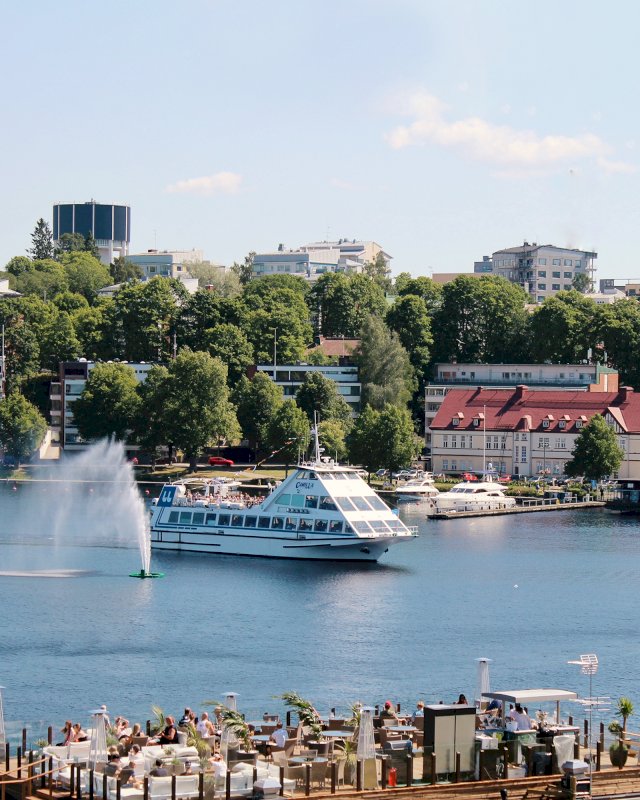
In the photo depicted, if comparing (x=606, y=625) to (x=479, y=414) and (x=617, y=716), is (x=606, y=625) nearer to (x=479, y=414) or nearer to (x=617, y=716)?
(x=617, y=716)

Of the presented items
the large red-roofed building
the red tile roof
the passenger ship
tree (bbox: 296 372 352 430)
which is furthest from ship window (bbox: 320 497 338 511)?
tree (bbox: 296 372 352 430)

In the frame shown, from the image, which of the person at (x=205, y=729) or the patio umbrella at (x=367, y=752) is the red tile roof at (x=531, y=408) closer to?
the person at (x=205, y=729)

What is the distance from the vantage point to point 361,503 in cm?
10688

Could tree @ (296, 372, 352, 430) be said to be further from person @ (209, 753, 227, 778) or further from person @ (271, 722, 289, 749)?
person @ (209, 753, 227, 778)

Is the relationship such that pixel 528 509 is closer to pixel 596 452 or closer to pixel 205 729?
pixel 596 452

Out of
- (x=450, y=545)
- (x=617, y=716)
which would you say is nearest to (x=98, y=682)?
(x=617, y=716)

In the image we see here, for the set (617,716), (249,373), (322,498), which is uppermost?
(249,373)

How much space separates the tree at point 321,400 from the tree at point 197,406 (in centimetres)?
1069

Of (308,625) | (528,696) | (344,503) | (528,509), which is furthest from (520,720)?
(528,509)

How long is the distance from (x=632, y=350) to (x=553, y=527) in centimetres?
6408

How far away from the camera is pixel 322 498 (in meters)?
106

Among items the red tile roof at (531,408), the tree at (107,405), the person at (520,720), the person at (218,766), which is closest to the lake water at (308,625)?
the person at (520,720)

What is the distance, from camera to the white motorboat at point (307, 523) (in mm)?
105688

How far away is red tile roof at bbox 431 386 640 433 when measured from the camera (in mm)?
173125
